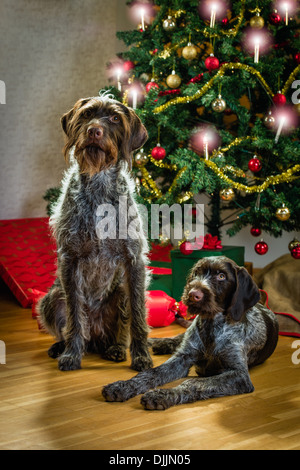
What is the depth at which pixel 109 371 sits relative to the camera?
111 inches

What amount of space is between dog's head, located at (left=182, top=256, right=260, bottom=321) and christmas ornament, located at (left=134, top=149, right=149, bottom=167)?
4.77 ft

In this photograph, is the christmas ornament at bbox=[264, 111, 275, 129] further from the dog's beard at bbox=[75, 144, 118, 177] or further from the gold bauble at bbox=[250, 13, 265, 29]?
the dog's beard at bbox=[75, 144, 118, 177]

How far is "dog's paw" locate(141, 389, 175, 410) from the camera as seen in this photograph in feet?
7.48

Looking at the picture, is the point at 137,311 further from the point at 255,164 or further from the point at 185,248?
the point at 255,164

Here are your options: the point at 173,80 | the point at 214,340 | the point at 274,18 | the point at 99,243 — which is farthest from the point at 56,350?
the point at 274,18

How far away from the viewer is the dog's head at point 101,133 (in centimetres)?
271

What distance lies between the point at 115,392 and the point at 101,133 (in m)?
1.07

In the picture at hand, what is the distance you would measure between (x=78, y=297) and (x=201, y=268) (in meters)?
0.63

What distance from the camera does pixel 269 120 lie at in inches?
148

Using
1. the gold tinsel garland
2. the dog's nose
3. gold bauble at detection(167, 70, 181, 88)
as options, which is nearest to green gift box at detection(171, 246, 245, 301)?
the gold tinsel garland

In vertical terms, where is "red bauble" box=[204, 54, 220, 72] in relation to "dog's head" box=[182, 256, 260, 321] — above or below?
above

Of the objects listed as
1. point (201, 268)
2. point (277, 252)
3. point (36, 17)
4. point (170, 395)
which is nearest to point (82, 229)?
point (201, 268)

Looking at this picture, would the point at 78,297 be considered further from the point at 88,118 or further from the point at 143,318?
the point at 88,118
